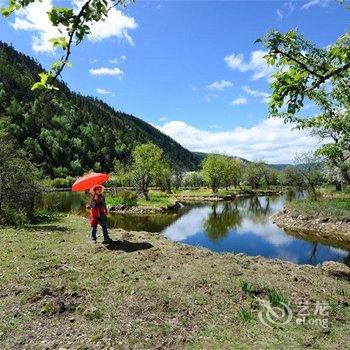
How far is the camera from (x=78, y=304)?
10.6 metres

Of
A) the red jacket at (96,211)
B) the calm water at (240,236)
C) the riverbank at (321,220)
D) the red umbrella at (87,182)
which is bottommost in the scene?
the calm water at (240,236)

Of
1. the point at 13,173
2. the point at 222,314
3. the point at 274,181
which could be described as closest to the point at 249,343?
the point at 222,314

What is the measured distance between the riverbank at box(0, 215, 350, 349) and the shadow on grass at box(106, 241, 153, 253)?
0.14m

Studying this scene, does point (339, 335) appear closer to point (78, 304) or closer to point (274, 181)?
point (78, 304)

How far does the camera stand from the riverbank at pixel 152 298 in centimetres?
898

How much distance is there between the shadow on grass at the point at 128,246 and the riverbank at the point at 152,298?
14cm

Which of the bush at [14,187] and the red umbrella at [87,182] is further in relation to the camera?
the bush at [14,187]

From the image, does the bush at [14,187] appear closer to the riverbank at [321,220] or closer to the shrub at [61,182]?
the riverbank at [321,220]

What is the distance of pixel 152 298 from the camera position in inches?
436

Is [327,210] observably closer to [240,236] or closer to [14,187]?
[240,236]

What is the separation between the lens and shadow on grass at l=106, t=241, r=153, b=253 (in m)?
16.8

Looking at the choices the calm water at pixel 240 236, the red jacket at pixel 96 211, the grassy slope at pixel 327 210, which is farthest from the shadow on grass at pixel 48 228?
the grassy slope at pixel 327 210

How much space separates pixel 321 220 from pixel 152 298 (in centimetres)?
3578

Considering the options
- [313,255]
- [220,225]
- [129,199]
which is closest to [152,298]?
[313,255]
